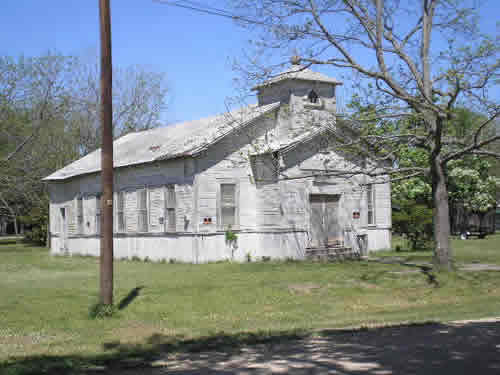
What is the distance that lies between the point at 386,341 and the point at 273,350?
170cm

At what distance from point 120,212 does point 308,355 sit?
20.1 metres

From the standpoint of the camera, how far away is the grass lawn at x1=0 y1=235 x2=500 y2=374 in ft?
32.8

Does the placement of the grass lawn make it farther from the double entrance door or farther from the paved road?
A: the double entrance door

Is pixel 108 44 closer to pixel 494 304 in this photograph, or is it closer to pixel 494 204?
pixel 494 304

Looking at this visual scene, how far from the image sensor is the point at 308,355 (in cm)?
819

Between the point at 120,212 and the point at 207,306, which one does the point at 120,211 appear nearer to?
the point at 120,212

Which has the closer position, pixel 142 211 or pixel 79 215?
pixel 142 211

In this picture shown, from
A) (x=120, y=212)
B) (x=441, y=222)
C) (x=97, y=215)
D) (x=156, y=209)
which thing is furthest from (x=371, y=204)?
(x=97, y=215)

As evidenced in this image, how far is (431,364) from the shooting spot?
7414 mm

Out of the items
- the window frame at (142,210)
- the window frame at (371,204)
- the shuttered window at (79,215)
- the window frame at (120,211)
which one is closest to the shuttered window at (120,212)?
the window frame at (120,211)

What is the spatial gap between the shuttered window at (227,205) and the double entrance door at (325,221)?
299cm

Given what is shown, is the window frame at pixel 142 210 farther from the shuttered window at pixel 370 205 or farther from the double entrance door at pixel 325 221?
the shuttered window at pixel 370 205

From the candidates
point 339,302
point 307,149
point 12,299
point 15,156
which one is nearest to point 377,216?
point 307,149

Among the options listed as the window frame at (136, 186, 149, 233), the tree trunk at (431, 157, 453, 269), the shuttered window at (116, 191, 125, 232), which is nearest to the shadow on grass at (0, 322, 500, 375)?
the tree trunk at (431, 157, 453, 269)
